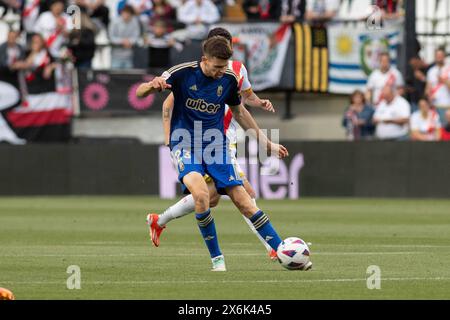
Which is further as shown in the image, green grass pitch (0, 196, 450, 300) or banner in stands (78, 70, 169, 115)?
banner in stands (78, 70, 169, 115)

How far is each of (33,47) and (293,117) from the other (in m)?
6.27

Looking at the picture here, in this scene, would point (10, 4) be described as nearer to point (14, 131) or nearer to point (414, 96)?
point (14, 131)

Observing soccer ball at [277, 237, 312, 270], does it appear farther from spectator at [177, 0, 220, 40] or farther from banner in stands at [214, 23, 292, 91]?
banner in stands at [214, 23, 292, 91]

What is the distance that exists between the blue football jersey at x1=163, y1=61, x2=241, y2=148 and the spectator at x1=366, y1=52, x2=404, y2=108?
15.2 meters

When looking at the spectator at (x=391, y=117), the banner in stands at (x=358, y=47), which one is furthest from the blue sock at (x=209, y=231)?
the banner in stands at (x=358, y=47)

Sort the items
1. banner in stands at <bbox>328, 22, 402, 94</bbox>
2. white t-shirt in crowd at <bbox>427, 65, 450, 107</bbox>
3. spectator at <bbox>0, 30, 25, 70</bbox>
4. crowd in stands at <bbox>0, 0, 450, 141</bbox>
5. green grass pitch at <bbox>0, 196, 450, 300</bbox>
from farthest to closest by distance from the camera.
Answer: banner in stands at <bbox>328, 22, 402, 94</bbox> < spectator at <bbox>0, 30, 25, 70</bbox> < white t-shirt in crowd at <bbox>427, 65, 450, 107</bbox> < crowd in stands at <bbox>0, 0, 450, 141</bbox> < green grass pitch at <bbox>0, 196, 450, 300</bbox>

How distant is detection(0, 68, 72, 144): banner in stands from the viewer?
28547 mm

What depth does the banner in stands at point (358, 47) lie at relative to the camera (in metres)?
29.6

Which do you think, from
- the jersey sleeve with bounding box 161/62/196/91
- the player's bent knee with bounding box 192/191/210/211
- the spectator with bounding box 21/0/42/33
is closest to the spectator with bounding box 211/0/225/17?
the spectator with bounding box 21/0/42/33

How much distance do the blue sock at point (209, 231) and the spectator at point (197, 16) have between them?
1615 centimetres

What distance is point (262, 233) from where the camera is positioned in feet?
42.2
